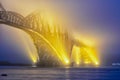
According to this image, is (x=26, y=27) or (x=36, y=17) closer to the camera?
(x=26, y=27)

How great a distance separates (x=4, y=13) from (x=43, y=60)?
1306 inches

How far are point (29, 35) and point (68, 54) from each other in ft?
67.2

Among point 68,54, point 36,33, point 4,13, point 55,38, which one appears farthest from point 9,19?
point 68,54

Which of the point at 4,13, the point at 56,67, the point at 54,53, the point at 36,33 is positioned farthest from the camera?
the point at 56,67

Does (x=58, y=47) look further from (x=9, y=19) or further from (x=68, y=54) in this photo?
(x=9, y=19)

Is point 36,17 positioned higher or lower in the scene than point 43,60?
higher

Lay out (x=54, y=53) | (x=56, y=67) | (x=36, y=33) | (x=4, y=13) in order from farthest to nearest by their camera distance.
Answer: (x=56, y=67) → (x=54, y=53) → (x=36, y=33) → (x=4, y=13)

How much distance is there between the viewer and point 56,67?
171875 millimetres

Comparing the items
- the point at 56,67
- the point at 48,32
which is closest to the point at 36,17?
the point at 48,32

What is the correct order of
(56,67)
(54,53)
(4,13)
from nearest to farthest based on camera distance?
(4,13)
(54,53)
(56,67)

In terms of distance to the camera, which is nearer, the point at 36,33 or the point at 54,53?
the point at 36,33

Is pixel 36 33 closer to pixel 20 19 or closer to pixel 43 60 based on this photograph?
pixel 20 19

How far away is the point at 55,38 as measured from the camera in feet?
482

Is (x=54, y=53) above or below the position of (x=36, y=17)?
below
